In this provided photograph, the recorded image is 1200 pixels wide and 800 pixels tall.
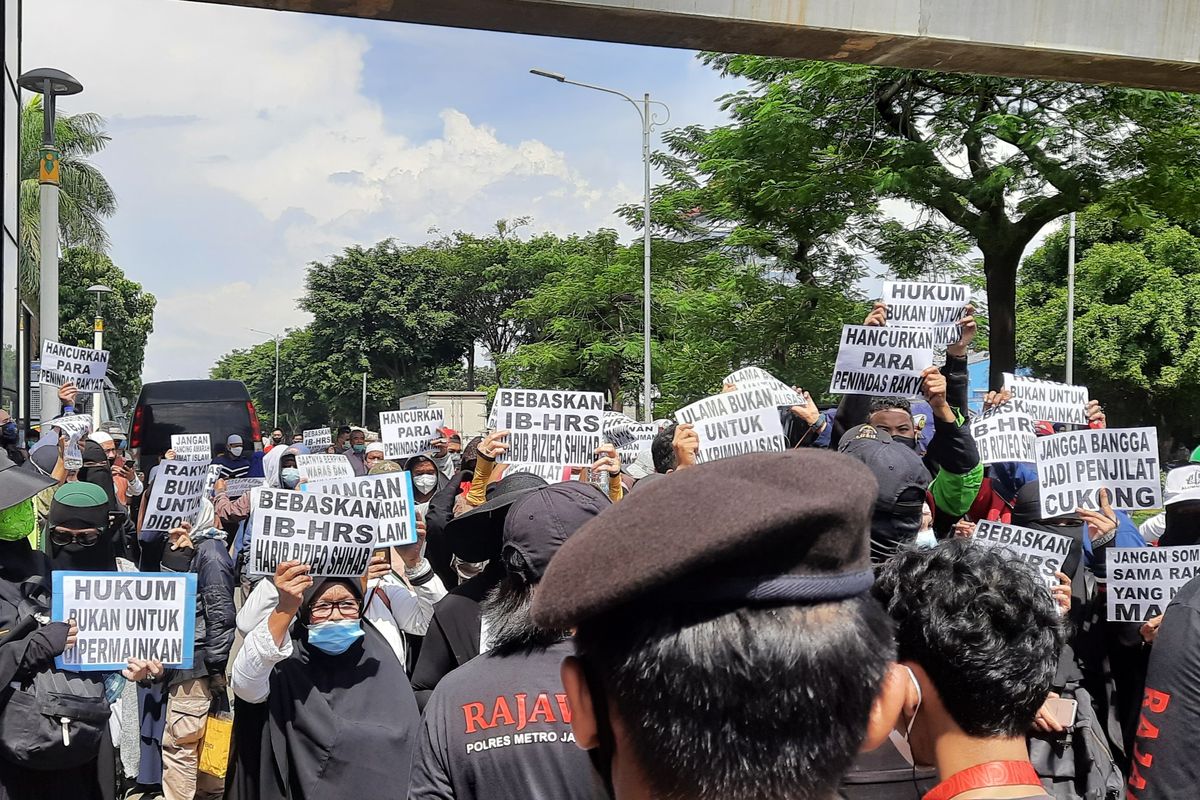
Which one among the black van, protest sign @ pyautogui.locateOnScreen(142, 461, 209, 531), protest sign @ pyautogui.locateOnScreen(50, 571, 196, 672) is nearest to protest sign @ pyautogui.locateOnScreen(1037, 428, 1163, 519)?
protest sign @ pyautogui.locateOnScreen(50, 571, 196, 672)

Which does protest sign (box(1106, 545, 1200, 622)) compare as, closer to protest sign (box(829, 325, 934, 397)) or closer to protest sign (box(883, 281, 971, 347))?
protest sign (box(829, 325, 934, 397))

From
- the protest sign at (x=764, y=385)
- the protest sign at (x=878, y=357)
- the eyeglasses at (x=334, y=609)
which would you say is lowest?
the eyeglasses at (x=334, y=609)

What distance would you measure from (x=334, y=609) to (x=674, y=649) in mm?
2999

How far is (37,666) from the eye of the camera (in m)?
4.28

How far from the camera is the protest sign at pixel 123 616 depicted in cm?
458

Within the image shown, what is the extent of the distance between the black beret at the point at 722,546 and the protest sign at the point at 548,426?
16.2 feet

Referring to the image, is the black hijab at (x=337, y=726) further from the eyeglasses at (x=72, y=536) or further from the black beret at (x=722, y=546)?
the eyeglasses at (x=72, y=536)

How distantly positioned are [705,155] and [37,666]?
14.1 meters

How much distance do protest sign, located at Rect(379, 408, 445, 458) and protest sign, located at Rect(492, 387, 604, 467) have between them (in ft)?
8.78

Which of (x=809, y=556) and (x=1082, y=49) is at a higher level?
(x=1082, y=49)

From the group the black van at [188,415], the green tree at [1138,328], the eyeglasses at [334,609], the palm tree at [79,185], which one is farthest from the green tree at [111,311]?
the eyeglasses at [334,609]

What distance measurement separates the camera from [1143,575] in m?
4.44

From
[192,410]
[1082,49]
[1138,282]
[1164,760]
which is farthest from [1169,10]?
[1138,282]

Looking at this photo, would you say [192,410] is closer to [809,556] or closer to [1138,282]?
Result: [809,556]
